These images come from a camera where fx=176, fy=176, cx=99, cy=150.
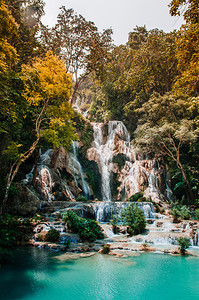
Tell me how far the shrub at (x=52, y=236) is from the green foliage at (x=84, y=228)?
0.93m

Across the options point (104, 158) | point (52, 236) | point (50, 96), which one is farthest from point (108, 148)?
point (52, 236)

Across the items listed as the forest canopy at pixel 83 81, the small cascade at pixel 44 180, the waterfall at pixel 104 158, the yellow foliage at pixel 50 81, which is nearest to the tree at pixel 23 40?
the forest canopy at pixel 83 81

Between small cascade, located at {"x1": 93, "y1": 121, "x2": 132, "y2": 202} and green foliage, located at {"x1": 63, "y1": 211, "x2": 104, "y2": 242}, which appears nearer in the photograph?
green foliage, located at {"x1": 63, "y1": 211, "x2": 104, "y2": 242}

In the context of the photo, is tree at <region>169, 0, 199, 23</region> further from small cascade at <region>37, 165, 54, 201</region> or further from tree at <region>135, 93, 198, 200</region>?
small cascade at <region>37, 165, 54, 201</region>

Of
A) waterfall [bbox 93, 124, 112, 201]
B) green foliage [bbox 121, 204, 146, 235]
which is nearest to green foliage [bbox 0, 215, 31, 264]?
green foliage [bbox 121, 204, 146, 235]

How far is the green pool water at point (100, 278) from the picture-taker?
4.12 m

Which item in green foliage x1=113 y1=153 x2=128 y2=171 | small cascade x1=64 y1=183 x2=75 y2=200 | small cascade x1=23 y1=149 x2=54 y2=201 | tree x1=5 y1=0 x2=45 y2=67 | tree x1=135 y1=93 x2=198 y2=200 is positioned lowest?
small cascade x1=64 y1=183 x2=75 y2=200

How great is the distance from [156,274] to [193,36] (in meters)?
10.0

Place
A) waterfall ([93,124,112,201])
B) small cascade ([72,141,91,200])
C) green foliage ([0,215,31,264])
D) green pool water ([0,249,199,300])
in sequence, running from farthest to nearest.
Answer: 1. waterfall ([93,124,112,201])
2. small cascade ([72,141,91,200])
3. green foliage ([0,215,31,264])
4. green pool water ([0,249,199,300])

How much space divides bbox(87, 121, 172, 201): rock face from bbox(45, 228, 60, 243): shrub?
11.4 m

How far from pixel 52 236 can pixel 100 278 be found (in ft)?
12.5

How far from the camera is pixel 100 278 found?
16.3 ft

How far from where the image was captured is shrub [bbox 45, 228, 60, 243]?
8.02 meters

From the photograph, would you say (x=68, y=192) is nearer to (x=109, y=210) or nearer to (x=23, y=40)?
(x=109, y=210)
